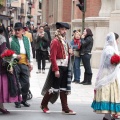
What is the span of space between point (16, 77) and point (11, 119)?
36.1 inches

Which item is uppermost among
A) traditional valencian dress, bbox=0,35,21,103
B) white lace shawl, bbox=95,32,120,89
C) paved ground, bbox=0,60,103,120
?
white lace shawl, bbox=95,32,120,89

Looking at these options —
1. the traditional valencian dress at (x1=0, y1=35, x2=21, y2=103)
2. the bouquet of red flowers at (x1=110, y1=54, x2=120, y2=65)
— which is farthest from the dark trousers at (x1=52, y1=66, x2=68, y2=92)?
the bouquet of red flowers at (x1=110, y1=54, x2=120, y2=65)

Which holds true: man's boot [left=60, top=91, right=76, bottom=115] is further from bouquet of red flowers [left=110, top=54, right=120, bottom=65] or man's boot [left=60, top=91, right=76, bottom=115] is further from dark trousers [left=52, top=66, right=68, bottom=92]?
bouquet of red flowers [left=110, top=54, right=120, bottom=65]

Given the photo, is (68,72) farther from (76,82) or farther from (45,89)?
(76,82)

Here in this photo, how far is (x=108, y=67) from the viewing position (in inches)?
360

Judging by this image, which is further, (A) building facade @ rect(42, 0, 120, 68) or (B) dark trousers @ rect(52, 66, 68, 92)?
(A) building facade @ rect(42, 0, 120, 68)

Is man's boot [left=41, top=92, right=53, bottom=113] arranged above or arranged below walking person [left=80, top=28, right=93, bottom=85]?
below

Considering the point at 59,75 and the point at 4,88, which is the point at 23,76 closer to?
the point at 4,88

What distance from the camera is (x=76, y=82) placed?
51.1 ft

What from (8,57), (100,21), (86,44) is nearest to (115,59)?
(8,57)

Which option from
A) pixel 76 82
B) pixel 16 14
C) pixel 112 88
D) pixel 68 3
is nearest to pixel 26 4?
pixel 16 14

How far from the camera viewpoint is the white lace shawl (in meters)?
9.05

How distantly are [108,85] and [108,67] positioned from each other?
349mm

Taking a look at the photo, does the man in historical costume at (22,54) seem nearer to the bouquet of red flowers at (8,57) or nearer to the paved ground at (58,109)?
the paved ground at (58,109)
